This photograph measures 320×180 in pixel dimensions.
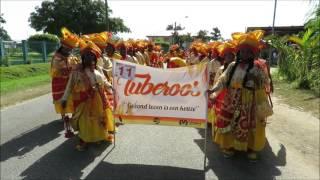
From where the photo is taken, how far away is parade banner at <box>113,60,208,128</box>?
6.00 metres

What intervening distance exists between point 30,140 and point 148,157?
8.48 feet

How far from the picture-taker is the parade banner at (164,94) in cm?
600

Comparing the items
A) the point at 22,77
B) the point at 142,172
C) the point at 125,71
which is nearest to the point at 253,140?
the point at 142,172

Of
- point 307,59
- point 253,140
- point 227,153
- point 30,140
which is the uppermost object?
point 307,59

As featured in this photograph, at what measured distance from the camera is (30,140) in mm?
7816

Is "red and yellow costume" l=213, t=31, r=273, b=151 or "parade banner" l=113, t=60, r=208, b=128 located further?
"red and yellow costume" l=213, t=31, r=273, b=151

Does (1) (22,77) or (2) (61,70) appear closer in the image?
(2) (61,70)

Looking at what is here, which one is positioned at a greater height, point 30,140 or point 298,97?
point 298,97

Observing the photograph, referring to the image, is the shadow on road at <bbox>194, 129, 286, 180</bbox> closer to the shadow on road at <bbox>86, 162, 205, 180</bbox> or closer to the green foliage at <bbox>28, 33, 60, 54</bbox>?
the shadow on road at <bbox>86, 162, 205, 180</bbox>

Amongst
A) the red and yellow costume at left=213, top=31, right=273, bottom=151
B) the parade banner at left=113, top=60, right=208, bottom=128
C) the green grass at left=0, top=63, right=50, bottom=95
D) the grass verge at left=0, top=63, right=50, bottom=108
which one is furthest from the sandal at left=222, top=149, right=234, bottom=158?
the green grass at left=0, top=63, right=50, bottom=95

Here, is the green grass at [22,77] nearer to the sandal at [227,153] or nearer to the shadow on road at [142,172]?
the shadow on road at [142,172]

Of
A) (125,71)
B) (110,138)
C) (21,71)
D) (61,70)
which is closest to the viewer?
(125,71)

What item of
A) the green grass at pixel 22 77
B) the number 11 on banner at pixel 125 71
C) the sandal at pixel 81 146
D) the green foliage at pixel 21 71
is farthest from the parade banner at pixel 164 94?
the green foliage at pixel 21 71

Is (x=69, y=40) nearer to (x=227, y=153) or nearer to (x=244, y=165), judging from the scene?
(x=227, y=153)
